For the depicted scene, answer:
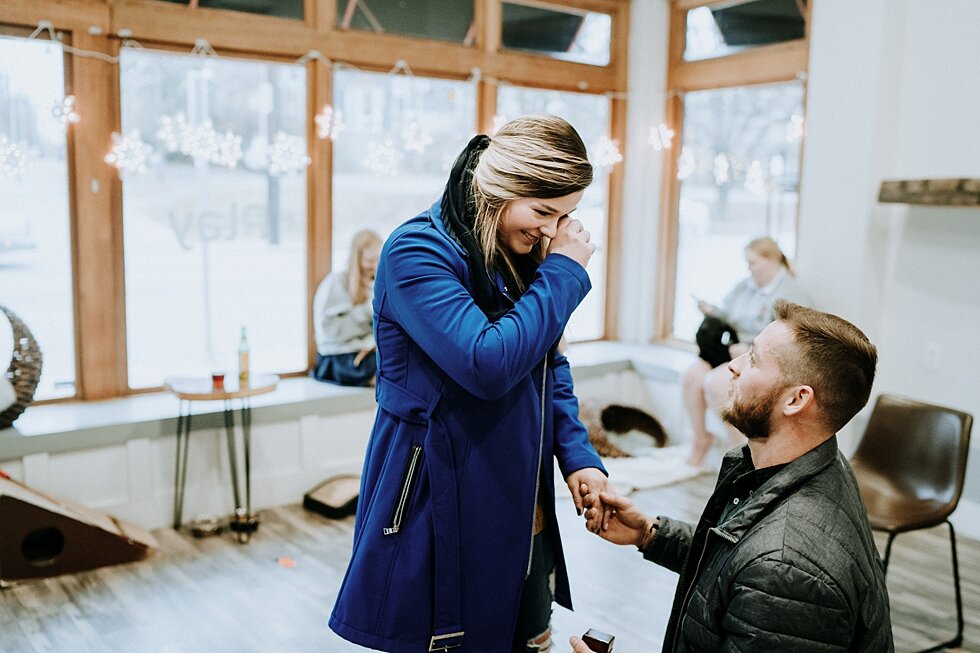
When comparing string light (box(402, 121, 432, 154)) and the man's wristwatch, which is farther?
string light (box(402, 121, 432, 154))

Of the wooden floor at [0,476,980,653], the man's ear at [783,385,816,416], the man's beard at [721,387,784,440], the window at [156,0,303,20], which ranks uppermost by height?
the window at [156,0,303,20]

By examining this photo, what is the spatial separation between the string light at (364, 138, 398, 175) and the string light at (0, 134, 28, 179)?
5.42 feet

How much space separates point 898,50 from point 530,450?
12.2ft

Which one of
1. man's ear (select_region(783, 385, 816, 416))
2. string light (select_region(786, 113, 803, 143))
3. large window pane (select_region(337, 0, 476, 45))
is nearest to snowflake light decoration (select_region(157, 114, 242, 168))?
large window pane (select_region(337, 0, 476, 45))

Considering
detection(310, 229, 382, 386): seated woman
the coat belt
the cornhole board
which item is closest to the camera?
Result: the coat belt

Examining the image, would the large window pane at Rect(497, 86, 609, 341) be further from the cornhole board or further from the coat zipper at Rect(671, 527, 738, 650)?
the coat zipper at Rect(671, 527, 738, 650)

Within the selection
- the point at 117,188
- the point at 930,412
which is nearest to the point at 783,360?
the point at 930,412

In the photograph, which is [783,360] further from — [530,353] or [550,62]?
[550,62]

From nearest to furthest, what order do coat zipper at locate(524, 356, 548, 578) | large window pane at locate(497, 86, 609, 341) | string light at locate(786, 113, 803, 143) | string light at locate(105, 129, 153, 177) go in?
coat zipper at locate(524, 356, 548, 578) < string light at locate(105, 129, 153, 177) < string light at locate(786, 113, 803, 143) < large window pane at locate(497, 86, 609, 341)

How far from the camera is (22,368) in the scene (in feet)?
12.1

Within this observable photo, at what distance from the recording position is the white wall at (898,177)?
4.15 metres

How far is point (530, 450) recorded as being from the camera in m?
1.50

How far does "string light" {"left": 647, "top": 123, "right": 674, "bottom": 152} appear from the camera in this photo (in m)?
5.71

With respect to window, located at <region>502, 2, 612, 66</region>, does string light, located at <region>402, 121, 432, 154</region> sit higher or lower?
lower
